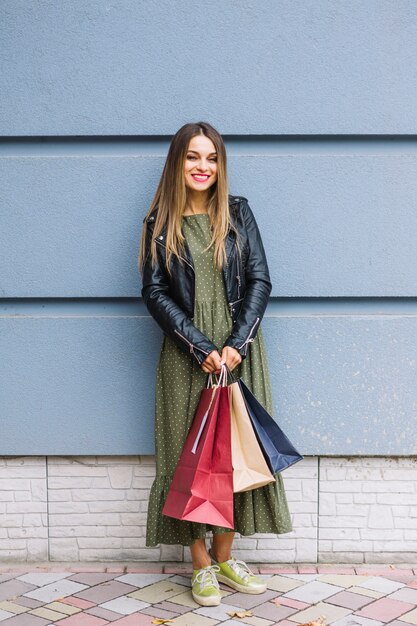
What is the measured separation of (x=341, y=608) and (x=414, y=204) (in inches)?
76.0

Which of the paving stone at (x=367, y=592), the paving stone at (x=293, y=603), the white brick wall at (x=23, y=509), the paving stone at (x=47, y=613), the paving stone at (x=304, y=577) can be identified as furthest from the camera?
the white brick wall at (x=23, y=509)

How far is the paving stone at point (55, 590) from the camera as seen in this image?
12.7ft

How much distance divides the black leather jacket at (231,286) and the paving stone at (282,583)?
1.18 meters

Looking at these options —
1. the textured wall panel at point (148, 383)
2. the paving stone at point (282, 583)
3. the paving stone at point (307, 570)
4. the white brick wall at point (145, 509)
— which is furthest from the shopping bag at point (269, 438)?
the paving stone at point (307, 570)

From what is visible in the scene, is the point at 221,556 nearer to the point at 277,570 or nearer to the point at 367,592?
the point at 277,570

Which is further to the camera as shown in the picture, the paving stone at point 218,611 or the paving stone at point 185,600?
the paving stone at point 185,600

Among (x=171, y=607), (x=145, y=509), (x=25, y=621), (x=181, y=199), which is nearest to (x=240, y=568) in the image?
(x=171, y=607)

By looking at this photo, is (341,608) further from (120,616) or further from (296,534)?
(120,616)

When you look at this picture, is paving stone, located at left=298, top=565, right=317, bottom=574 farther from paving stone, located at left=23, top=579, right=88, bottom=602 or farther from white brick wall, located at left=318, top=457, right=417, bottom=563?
paving stone, located at left=23, top=579, right=88, bottom=602

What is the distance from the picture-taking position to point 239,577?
3922 millimetres

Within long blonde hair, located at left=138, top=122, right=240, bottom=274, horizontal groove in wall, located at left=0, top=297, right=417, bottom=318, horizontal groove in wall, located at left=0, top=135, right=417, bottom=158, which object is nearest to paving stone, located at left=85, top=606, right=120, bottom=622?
horizontal groove in wall, located at left=0, top=297, right=417, bottom=318

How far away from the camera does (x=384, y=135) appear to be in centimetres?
404

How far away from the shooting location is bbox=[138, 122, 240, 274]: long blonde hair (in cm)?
372

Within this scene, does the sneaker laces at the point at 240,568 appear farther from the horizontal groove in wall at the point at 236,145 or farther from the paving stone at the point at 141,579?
the horizontal groove in wall at the point at 236,145
